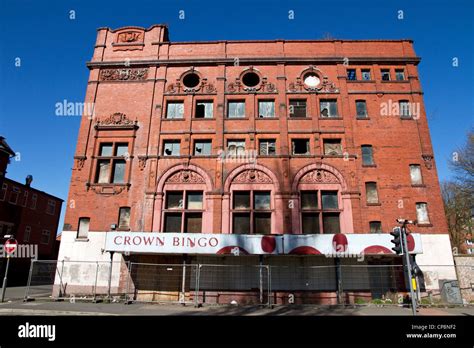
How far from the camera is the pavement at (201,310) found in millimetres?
Answer: 13641

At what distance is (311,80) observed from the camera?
940 inches

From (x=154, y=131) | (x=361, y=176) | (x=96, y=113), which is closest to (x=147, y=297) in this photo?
(x=154, y=131)

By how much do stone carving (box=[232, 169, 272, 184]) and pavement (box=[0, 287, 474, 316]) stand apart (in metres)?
8.36

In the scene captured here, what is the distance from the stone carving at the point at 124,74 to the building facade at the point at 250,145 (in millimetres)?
116

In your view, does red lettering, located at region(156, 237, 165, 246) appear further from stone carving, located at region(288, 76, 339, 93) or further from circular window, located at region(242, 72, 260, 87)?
stone carving, located at region(288, 76, 339, 93)

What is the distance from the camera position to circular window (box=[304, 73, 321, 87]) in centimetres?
2377

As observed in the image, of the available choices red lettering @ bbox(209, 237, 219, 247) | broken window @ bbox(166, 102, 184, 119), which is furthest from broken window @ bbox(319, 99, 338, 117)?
red lettering @ bbox(209, 237, 219, 247)

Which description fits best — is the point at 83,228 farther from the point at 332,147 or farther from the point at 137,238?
the point at 332,147

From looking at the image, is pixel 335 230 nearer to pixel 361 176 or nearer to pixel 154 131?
pixel 361 176

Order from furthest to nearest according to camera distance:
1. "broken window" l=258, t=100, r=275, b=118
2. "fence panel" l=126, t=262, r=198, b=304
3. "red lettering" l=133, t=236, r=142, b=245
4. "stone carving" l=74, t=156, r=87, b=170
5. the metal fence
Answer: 1. "broken window" l=258, t=100, r=275, b=118
2. "stone carving" l=74, t=156, r=87, b=170
3. "fence panel" l=126, t=262, r=198, b=304
4. the metal fence
5. "red lettering" l=133, t=236, r=142, b=245

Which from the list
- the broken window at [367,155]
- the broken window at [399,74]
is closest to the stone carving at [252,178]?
the broken window at [367,155]

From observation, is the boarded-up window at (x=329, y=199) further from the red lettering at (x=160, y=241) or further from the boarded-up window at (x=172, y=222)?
the red lettering at (x=160, y=241)

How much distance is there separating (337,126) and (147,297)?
57.6ft

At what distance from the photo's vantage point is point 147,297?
61.8 feet
